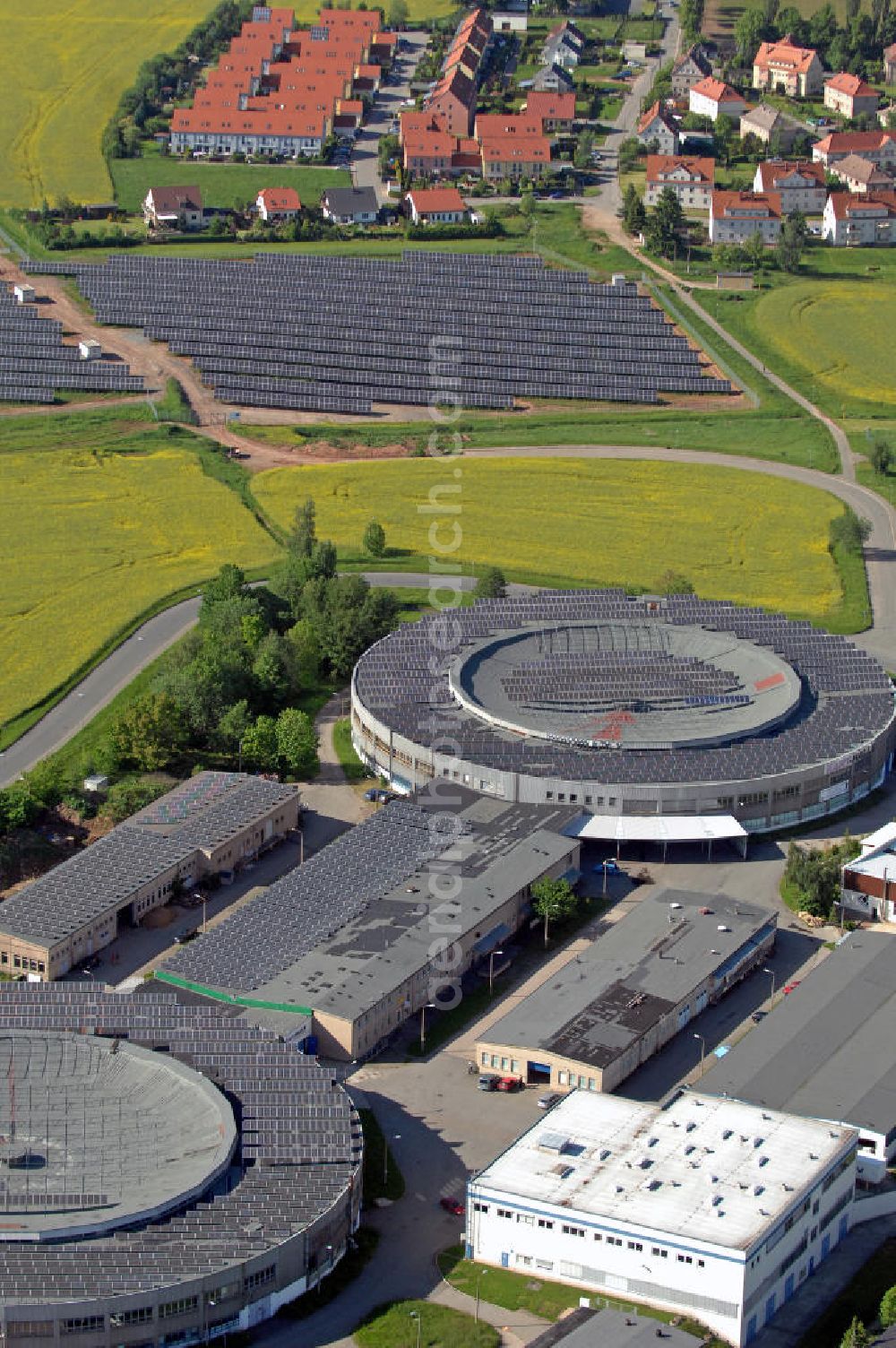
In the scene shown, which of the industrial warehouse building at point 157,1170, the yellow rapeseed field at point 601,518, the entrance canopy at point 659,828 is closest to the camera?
the industrial warehouse building at point 157,1170

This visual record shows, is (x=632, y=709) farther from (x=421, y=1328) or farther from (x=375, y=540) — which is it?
(x=421, y=1328)

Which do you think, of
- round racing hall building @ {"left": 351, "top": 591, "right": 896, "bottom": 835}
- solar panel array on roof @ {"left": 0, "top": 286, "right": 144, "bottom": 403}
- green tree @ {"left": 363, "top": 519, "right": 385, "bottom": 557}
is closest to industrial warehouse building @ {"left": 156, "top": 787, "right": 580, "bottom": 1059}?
round racing hall building @ {"left": 351, "top": 591, "right": 896, "bottom": 835}

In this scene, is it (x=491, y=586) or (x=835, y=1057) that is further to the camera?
(x=491, y=586)

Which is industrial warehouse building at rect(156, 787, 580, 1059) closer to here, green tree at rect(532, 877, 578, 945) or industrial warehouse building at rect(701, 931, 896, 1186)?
green tree at rect(532, 877, 578, 945)

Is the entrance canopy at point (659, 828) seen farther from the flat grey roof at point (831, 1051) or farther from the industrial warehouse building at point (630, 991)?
the flat grey roof at point (831, 1051)

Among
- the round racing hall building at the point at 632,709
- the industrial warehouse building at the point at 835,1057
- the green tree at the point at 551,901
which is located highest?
the round racing hall building at the point at 632,709

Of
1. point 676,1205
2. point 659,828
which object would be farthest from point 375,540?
point 676,1205

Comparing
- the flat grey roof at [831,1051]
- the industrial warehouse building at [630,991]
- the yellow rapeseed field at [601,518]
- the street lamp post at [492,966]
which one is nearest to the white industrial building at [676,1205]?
the flat grey roof at [831,1051]

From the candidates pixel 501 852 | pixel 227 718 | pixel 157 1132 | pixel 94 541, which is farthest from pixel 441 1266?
pixel 94 541
